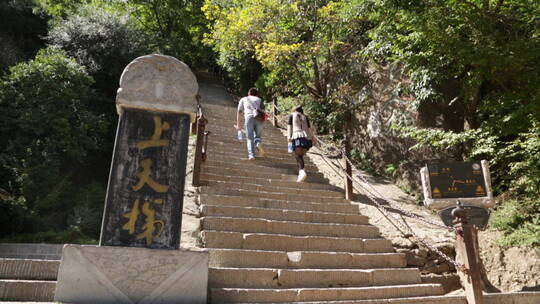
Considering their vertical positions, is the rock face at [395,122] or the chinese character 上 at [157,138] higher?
the rock face at [395,122]

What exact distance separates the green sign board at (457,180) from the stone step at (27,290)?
4.90 meters

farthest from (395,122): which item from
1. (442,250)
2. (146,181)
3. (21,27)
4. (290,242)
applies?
(21,27)

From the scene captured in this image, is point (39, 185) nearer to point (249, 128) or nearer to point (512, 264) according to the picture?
point (249, 128)

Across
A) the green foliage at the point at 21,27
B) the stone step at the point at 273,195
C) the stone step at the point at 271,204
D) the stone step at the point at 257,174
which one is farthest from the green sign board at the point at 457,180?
the green foliage at the point at 21,27

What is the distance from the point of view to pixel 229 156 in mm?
8891

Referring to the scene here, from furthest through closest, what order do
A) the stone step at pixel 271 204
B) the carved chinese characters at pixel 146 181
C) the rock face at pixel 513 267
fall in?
the stone step at pixel 271 204 → the rock face at pixel 513 267 → the carved chinese characters at pixel 146 181

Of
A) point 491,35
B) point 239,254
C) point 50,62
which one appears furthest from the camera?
point 50,62

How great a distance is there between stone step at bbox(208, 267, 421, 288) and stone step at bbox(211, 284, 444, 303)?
0.66ft

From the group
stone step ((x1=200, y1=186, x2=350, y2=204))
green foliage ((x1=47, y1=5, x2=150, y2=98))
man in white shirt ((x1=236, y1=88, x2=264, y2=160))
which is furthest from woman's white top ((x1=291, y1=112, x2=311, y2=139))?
green foliage ((x1=47, y1=5, x2=150, y2=98))

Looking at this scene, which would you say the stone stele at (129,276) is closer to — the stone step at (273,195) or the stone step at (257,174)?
the stone step at (273,195)

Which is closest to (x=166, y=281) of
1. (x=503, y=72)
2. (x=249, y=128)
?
(x=249, y=128)

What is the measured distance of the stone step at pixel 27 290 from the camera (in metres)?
3.51

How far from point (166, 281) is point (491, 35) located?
7.85 meters

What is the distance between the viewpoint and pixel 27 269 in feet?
12.7
